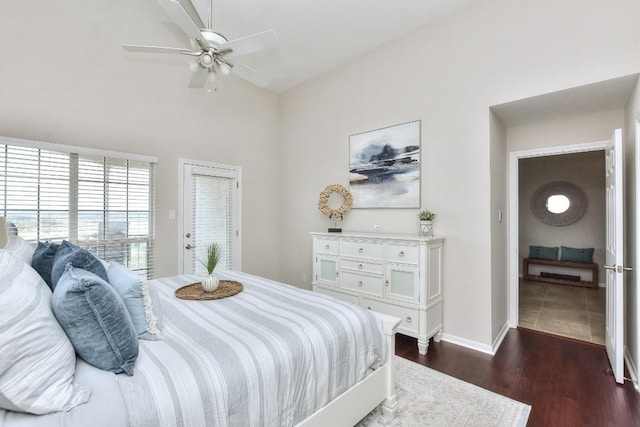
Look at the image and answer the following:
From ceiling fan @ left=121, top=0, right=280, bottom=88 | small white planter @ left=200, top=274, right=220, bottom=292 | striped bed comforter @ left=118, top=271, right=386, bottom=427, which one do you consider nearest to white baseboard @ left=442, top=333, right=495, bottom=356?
striped bed comforter @ left=118, top=271, right=386, bottom=427

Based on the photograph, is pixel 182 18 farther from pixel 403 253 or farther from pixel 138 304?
pixel 403 253

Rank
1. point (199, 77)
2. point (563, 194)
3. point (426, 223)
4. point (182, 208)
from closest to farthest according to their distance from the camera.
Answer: point (199, 77), point (426, 223), point (182, 208), point (563, 194)

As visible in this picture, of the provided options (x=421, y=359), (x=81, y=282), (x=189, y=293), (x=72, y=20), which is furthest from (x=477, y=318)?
(x=72, y=20)

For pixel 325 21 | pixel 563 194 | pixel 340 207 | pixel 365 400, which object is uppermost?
pixel 325 21

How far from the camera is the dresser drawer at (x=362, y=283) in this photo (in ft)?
10.5

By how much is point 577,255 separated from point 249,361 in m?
6.86

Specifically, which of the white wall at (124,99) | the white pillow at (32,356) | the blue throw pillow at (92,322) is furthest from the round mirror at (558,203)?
the white pillow at (32,356)

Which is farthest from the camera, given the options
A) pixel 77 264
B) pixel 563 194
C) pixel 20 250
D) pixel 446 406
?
pixel 563 194

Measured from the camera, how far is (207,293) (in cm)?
214

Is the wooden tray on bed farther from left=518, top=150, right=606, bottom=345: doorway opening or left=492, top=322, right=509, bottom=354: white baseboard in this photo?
left=518, top=150, right=606, bottom=345: doorway opening

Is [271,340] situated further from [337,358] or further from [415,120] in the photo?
[415,120]

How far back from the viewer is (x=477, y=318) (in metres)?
2.99

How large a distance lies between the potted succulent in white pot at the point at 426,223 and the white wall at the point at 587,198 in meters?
4.51

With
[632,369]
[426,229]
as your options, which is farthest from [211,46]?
[632,369]
